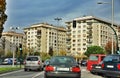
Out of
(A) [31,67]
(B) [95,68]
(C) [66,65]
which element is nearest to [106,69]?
(C) [66,65]

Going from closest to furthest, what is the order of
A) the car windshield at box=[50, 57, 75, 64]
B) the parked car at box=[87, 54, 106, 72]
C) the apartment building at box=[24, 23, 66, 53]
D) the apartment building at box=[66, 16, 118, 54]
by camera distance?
the car windshield at box=[50, 57, 75, 64] < the parked car at box=[87, 54, 106, 72] < the apartment building at box=[66, 16, 118, 54] < the apartment building at box=[24, 23, 66, 53]

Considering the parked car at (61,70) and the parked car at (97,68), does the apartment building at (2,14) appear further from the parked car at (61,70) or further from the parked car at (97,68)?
the parked car at (61,70)

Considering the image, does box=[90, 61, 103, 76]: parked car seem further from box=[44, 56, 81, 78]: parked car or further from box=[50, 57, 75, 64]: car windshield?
box=[44, 56, 81, 78]: parked car

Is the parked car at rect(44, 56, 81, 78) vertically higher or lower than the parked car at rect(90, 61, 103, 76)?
higher

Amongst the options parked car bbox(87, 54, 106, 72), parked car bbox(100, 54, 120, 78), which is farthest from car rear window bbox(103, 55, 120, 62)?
parked car bbox(87, 54, 106, 72)

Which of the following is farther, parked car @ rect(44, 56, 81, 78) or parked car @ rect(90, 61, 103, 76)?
parked car @ rect(90, 61, 103, 76)

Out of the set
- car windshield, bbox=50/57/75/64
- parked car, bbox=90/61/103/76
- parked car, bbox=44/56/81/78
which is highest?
car windshield, bbox=50/57/75/64

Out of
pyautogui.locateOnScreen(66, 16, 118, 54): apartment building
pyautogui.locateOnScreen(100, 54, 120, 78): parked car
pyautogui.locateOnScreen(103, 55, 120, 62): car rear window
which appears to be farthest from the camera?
pyautogui.locateOnScreen(66, 16, 118, 54): apartment building

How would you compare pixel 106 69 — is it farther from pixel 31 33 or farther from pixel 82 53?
pixel 31 33

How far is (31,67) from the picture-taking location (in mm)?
37719

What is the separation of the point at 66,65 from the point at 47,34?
173185 mm

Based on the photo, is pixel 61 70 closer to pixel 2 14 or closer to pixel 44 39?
pixel 2 14

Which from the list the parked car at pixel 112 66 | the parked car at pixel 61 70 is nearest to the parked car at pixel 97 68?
the parked car at pixel 112 66

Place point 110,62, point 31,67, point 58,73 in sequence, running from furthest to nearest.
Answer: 1. point 31,67
2. point 110,62
3. point 58,73
